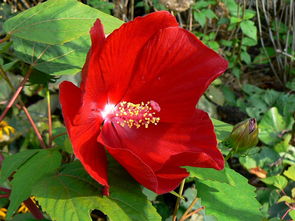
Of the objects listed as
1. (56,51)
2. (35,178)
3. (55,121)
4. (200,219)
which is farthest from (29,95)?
(35,178)

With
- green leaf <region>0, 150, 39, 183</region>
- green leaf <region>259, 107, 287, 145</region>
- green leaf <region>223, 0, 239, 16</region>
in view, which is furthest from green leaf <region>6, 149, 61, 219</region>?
green leaf <region>223, 0, 239, 16</region>

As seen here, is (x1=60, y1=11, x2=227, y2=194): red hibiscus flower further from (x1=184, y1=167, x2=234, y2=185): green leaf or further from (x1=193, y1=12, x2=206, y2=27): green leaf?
(x1=193, y1=12, x2=206, y2=27): green leaf

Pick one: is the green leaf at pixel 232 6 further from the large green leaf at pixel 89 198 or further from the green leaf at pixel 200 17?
the large green leaf at pixel 89 198

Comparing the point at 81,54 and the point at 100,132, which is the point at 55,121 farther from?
the point at 100,132

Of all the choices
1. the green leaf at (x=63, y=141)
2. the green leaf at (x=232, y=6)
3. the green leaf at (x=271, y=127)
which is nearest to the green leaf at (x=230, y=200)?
the green leaf at (x=63, y=141)

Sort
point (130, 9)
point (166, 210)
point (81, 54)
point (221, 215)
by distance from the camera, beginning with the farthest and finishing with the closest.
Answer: point (130, 9) → point (166, 210) → point (81, 54) → point (221, 215)

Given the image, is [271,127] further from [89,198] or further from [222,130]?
[89,198]
